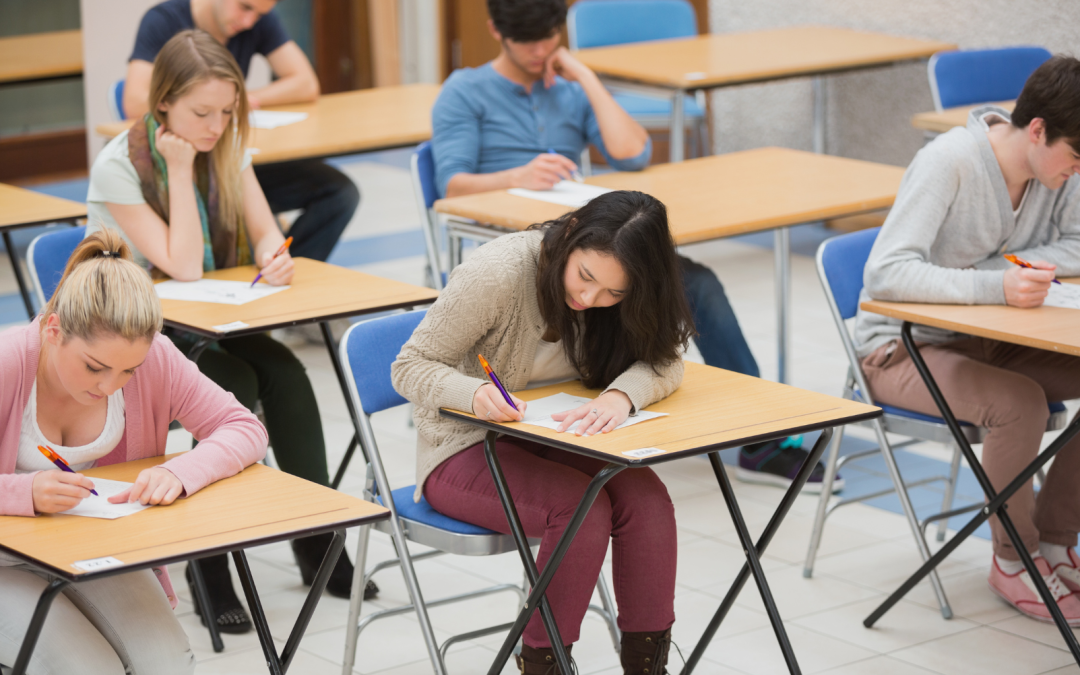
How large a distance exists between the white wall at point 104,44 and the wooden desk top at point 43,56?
14 centimetres

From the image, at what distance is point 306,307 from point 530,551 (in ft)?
2.80

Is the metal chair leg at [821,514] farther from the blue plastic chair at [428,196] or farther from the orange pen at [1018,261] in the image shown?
the blue plastic chair at [428,196]

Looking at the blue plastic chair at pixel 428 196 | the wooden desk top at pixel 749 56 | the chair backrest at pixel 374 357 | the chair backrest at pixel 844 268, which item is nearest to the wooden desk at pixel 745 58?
the wooden desk top at pixel 749 56

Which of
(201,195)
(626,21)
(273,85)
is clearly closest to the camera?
(201,195)

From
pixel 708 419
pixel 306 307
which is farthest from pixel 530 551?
pixel 306 307

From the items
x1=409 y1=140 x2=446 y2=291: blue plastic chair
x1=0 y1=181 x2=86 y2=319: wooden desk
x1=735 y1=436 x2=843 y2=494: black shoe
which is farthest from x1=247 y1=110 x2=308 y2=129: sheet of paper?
x1=735 y1=436 x2=843 y2=494: black shoe

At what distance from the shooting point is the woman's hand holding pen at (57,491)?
178 cm

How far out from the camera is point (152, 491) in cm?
184

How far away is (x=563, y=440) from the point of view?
1989mm

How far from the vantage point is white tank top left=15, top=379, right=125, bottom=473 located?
1.92m

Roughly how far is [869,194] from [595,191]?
71 cm

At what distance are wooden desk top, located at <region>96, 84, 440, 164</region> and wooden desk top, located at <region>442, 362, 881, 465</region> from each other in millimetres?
→ 1808

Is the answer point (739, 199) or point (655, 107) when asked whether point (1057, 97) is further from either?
point (655, 107)

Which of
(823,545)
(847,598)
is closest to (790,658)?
(847,598)
